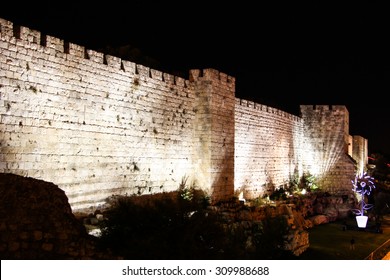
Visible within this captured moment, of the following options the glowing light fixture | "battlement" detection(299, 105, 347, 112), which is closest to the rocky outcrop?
the glowing light fixture

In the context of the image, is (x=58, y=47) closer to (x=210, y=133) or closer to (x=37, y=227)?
(x=37, y=227)

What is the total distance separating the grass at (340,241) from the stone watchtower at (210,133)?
313 cm

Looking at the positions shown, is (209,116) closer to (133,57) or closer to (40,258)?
(40,258)

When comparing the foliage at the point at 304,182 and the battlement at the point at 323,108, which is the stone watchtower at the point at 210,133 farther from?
the battlement at the point at 323,108

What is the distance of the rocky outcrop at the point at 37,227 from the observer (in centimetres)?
641

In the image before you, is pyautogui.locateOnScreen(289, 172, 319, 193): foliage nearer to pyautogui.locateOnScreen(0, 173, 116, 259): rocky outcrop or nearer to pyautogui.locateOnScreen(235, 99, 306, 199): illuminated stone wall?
pyautogui.locateOnScreen(235, 99, 306, 199): illuminated stone wall

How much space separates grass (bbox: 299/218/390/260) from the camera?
13.4 m

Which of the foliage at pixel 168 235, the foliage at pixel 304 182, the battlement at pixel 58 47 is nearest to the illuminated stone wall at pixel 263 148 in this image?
the foliage at pixel 304 182

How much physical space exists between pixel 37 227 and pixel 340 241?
37.3 ft

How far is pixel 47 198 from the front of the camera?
6.85 metres

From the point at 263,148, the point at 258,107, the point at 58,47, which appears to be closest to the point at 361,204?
the point at 263,148

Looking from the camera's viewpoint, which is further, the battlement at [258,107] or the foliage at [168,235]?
the battlement at [258,107]
